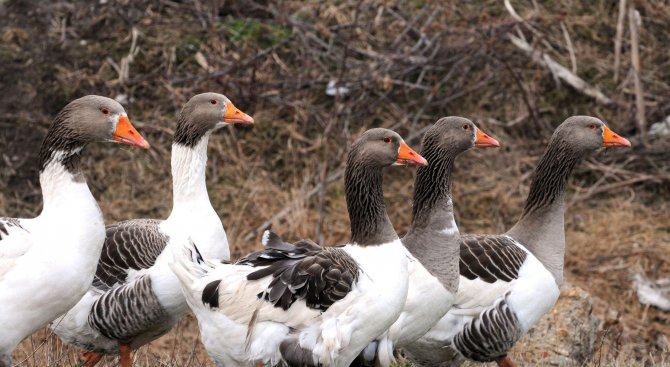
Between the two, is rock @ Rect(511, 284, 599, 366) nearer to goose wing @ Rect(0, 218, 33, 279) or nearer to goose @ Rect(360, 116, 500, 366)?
goose @ Rect(360, 116, 500, 366)

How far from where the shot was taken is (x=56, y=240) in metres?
5.73

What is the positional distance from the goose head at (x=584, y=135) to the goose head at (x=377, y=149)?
2.00 meters

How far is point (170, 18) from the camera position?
13.3 metres

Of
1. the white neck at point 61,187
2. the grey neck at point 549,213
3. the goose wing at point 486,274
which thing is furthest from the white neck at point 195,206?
the grey neck at point 549,213

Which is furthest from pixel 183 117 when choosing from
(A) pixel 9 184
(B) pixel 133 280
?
(A) pixel 9 184

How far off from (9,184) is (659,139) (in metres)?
7.76

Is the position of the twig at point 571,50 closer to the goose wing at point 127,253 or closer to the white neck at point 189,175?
the white neck at point 189,175

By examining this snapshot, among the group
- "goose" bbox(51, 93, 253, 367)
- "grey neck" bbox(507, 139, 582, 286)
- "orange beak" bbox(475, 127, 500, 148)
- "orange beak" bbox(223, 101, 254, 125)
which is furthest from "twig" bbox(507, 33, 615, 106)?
"goose" bbox(51, 93, 253, 367)

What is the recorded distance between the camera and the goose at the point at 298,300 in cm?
576

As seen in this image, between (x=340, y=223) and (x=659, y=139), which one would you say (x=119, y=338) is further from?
(x=659, y=139)

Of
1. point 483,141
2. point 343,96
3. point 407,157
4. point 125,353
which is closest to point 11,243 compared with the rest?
point 125,353

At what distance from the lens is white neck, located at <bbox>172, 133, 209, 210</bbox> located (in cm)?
726

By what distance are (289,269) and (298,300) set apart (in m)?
0.19

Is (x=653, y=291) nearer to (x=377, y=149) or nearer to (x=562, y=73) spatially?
(x=562, y=73)
